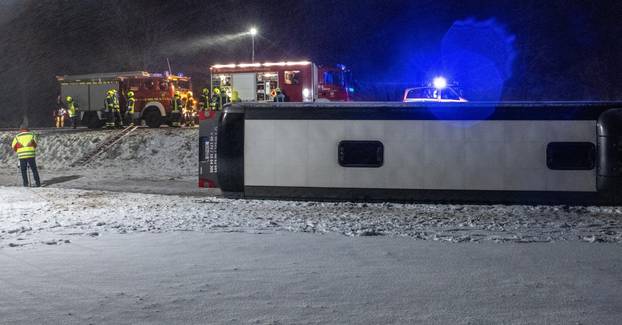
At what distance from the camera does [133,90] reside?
28422mm

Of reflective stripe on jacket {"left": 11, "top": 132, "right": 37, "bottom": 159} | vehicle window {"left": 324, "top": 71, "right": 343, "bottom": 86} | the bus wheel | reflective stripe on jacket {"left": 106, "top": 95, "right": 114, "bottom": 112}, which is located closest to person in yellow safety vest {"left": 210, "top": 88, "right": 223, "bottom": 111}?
the bus wheel

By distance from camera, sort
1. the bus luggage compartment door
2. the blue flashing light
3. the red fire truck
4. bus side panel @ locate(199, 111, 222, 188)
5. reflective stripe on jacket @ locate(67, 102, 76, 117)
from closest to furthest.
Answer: the bus luggage compartment door < bus side panel @ locate(199, 111, 222, 188) < the blue flashing light < the red fire truck < reflective stripe on jacket @ locate(67, 102, 76, 117)

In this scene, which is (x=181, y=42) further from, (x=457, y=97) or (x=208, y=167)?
(x=208, y=167)

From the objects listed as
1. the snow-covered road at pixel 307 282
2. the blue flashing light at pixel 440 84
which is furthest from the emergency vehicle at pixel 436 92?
the snow-covered road at pixel 307 282

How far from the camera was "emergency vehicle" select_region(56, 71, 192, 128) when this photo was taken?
2802 cm

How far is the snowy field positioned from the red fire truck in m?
12.6

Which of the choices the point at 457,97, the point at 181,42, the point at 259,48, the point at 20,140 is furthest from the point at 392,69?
the point at 20,140

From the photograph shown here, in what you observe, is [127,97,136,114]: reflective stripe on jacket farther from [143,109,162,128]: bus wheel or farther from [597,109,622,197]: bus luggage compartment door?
[597,109,622,197]: bus luggage compartment door

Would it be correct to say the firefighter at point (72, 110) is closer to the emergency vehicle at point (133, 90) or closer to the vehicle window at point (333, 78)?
the emergency vehicle at point (133, 90)

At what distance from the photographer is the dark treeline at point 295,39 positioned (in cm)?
6300

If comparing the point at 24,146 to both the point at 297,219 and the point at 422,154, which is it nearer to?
the point at 297,219

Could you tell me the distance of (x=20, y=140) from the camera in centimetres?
1823

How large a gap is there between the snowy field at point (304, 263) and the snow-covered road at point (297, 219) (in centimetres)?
3

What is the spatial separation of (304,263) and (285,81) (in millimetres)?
19680
